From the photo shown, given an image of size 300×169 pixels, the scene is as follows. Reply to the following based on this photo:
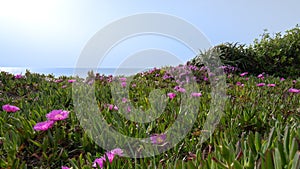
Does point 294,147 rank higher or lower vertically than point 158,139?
higher

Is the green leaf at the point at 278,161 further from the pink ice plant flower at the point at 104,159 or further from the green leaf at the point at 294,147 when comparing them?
the pink ice plant flower at the point at 104,159

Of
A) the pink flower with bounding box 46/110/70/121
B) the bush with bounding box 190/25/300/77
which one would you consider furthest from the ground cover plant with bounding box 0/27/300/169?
the bush with bounding box 190/25/300/77

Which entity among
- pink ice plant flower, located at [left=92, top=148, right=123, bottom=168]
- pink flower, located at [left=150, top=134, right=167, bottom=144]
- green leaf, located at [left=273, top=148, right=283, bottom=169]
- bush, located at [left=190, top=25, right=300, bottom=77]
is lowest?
pink ice plant flower, located at [left=92, top=148, right=123, bottom=168]

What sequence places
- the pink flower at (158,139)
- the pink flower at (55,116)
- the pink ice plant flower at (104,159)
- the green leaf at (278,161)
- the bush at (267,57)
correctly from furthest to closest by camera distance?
the bush at (267,57) → the pink flower at (55,116) → the pink flower at (158,139) → the pink ice plant flower at (104,159) → the green leaf at (278,161)

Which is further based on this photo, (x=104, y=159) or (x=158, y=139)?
(x=158, y=139)

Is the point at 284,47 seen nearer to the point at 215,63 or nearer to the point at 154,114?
the point at 215,63

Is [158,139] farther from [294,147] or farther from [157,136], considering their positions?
[294,147]

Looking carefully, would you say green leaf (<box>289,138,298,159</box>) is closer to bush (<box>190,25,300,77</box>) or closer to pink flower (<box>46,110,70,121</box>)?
pink flower (<box>46,110,70,121</box>)

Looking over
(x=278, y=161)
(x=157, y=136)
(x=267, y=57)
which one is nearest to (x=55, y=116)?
(x=157, y=136)

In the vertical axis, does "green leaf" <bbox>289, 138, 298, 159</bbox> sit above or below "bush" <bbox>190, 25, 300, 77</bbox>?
below

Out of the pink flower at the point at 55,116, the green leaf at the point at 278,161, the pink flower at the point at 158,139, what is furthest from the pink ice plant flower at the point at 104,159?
the green leaf at the point at 278,161

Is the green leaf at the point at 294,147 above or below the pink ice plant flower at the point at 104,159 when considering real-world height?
above

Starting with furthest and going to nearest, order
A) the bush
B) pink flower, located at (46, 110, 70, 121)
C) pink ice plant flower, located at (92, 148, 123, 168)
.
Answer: the bush
pink flower, located at (46, 110, 70, 121)
pink ice plant flower, located at (92, 148, 123, 168)

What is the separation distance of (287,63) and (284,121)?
7528 mm
